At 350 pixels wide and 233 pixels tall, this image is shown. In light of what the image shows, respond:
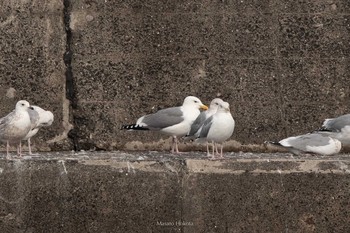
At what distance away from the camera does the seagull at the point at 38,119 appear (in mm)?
9013

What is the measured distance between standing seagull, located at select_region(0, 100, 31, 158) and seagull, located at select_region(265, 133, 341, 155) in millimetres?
2083

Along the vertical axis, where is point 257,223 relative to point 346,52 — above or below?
below

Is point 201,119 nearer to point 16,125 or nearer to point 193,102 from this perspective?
point 193,102

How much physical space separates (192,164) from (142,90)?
2.15 meters

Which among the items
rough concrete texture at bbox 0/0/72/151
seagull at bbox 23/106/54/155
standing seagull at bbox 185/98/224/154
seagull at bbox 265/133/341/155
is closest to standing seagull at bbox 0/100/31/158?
seagull at bbox 23/106/54/155

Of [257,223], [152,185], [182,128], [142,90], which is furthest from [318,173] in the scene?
[142,90]

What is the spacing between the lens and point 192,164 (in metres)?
7.75

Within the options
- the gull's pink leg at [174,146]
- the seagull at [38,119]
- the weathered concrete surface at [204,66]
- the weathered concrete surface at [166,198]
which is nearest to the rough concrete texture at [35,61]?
the weathered concrete surface at [204,66]

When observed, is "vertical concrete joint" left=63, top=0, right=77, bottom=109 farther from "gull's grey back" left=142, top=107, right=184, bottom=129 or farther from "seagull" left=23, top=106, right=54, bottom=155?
"gull's grey back" left=142, top=107, right=184, bottom=129

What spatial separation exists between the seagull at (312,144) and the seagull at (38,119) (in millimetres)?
1983

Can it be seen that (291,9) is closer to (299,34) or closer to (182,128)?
(299,34)

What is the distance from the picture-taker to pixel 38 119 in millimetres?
9062

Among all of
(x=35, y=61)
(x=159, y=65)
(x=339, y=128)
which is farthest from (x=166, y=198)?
(x=35, y=61)

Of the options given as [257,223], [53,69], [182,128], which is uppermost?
[53,69]
